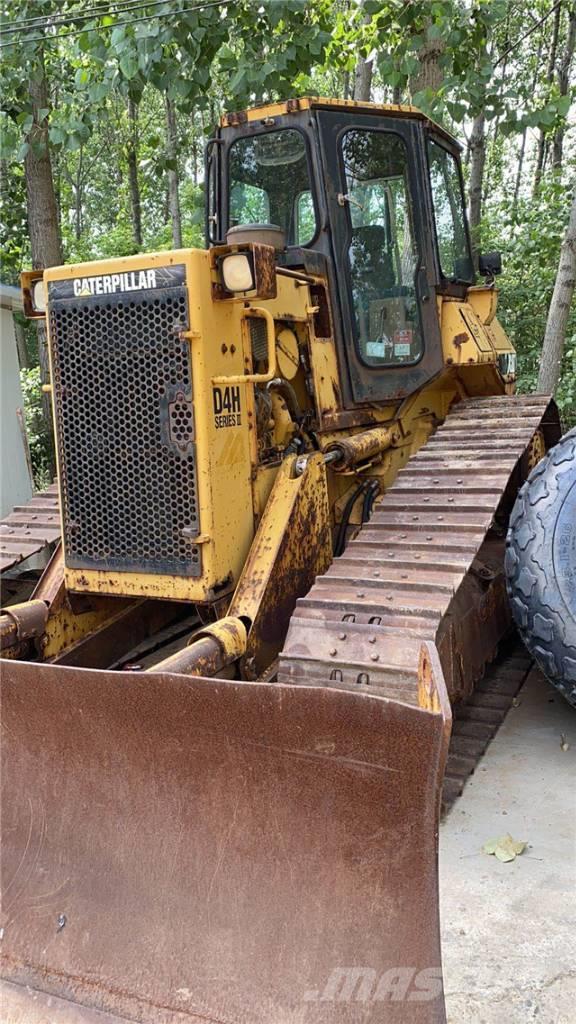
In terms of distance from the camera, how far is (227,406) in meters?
3.33

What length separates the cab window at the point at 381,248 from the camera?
13.5ft

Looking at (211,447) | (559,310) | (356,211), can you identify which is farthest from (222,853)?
(559,310)

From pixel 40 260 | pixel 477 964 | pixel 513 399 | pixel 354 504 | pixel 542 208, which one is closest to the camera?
pixel 477 964

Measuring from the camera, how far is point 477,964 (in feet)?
7.74

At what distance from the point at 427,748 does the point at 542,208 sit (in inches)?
389

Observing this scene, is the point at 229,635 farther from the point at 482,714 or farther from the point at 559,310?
the point at 559,310

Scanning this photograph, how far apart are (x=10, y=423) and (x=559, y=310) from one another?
5.44 meters

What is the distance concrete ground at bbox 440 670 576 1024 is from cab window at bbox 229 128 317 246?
2.51 meters

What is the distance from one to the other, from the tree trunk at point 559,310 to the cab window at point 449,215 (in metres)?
2.81

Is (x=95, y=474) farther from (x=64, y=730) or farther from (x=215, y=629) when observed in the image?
(x=64, y=730)

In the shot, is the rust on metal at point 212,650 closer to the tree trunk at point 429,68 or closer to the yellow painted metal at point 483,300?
the yellow painted metal at point 483,300

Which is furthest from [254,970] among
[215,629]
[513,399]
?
[513,399]

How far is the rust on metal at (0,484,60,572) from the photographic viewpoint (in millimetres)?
4488

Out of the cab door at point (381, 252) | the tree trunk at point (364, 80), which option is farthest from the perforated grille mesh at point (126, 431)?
the tree trunk at point (364, 80)
